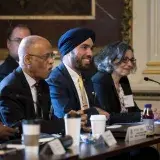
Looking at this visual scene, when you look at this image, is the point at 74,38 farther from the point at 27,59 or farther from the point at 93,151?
the point at 93,151

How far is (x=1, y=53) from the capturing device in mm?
6016

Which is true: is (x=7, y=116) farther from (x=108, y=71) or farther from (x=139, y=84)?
(x=139, y=84)

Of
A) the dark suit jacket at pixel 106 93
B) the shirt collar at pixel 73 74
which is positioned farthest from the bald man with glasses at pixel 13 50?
the shirt collar at pixel 73 74

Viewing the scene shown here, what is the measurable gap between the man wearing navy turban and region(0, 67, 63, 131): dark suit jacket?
522mm

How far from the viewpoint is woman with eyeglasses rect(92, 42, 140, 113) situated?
4.50 meters

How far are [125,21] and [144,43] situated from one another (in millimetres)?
331

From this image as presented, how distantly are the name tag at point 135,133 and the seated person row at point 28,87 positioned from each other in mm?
453

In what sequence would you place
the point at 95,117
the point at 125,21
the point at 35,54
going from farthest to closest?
the point at 125,21
the point at 35,54
the point at 95,117

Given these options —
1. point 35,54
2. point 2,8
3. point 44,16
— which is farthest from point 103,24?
point 35,54

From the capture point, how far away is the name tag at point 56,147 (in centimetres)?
255

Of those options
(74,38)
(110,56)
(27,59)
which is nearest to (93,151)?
(27,59)

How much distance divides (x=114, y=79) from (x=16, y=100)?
1543 mm

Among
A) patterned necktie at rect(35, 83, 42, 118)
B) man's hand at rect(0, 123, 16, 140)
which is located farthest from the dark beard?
man's hand at rect(0, 123, 16, 140)

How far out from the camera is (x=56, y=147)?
2.56m
